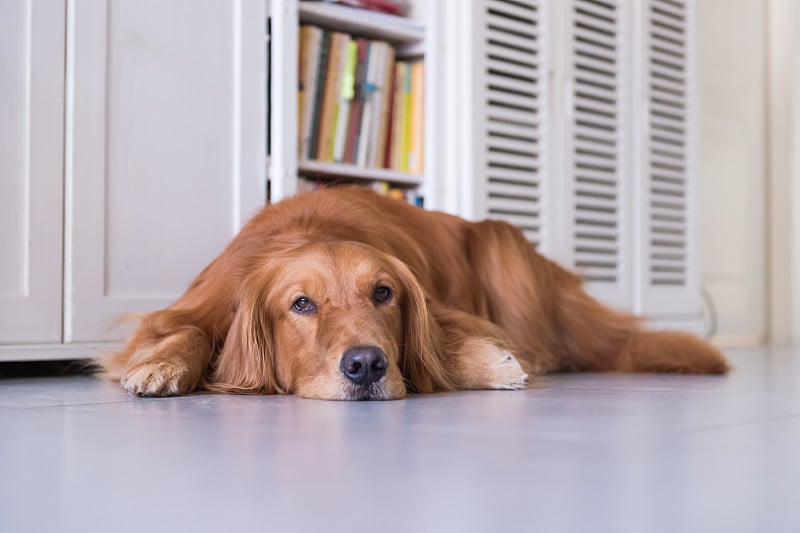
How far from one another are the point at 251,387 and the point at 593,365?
1200mm

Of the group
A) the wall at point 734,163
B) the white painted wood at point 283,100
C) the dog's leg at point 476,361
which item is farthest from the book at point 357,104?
the wall at point 734,163

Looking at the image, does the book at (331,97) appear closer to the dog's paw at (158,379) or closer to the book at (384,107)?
the book at (384,107)

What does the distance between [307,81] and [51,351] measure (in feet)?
4.19

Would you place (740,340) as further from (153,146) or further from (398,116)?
(153,146)

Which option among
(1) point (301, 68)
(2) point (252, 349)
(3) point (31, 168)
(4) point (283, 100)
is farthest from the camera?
(1) point (301, 68)

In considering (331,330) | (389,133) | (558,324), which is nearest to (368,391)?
(331,330)

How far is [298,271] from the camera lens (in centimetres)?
195

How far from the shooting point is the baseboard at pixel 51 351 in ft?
8.36

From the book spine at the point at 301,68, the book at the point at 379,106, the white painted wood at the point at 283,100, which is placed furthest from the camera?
the book at the point at 379,106

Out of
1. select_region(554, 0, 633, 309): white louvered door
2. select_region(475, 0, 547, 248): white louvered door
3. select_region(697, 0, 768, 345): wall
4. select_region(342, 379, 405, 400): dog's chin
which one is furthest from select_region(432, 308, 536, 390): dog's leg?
select_region(697, 0, 768, 345): wall

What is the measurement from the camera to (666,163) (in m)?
4.53

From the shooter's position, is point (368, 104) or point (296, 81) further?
point (368, 104)

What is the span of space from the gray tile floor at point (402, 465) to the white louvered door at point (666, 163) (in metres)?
2.63

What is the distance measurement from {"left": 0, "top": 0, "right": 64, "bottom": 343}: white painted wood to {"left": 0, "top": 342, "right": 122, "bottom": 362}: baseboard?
0.07 ft
